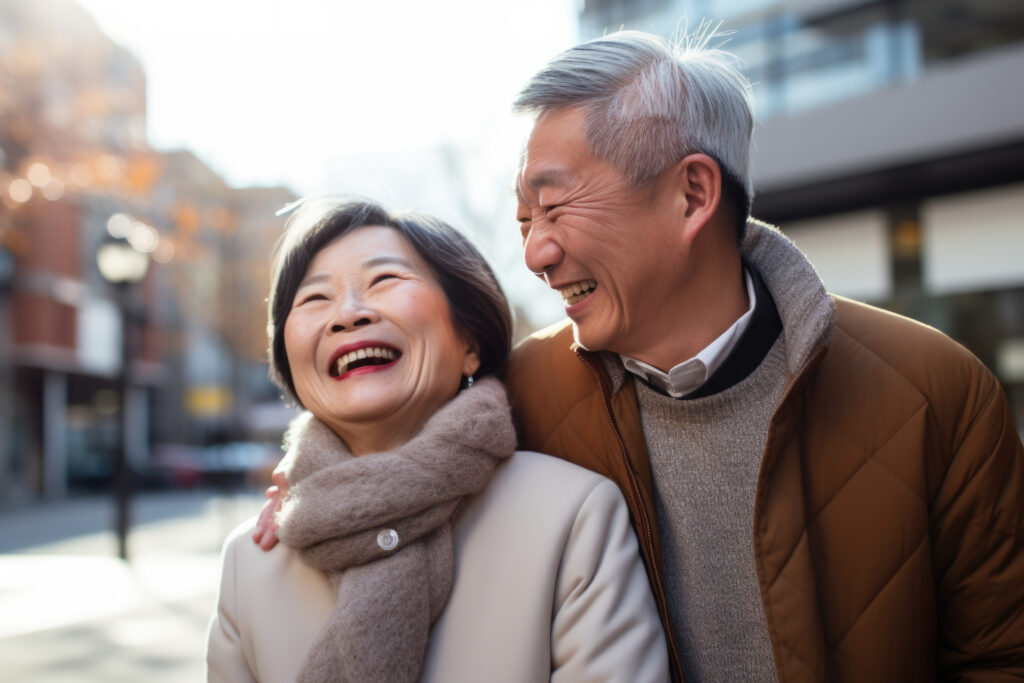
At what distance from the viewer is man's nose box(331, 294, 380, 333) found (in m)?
2.24

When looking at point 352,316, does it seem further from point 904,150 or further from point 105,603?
point 904,150

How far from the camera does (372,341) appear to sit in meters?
2.22

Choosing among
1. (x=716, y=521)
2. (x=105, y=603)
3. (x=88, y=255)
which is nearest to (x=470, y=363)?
(x=716, y=521)

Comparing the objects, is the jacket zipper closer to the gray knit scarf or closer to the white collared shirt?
the white collared shirt

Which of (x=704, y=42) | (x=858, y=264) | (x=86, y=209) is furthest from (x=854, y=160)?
(x=86, y=209)

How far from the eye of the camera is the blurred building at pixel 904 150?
984 centimetres

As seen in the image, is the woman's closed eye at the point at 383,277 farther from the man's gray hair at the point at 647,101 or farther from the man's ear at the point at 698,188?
the man's ear at the point at 698,188

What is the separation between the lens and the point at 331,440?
229cm

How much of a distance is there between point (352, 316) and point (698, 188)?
3.28ft

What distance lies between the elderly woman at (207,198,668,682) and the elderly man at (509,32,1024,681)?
0.70 feet

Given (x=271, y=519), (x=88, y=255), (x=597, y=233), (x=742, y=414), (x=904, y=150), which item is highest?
(x=904, y=150)

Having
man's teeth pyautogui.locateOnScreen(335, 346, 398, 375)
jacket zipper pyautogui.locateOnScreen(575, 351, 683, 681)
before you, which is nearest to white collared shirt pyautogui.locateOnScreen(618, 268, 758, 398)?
jacket zipper pyautogui.locateOnScreen(575, 351, 683, 681)

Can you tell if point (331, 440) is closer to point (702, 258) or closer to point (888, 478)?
point (702, 258)

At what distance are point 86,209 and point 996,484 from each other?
2743 cm
